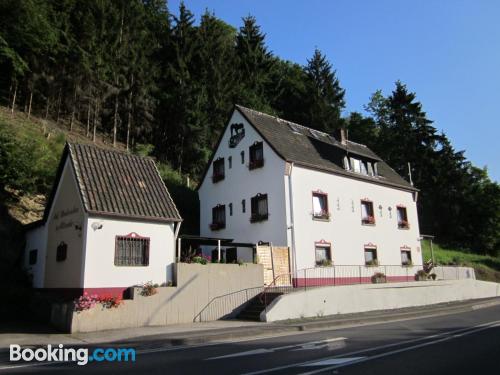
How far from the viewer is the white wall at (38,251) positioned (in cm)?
1948

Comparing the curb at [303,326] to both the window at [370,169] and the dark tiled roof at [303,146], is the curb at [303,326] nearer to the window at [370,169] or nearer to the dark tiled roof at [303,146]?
the dark tiled roof at [303,146]

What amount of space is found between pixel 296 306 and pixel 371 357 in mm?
9771

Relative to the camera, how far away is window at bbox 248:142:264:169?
1058 inches

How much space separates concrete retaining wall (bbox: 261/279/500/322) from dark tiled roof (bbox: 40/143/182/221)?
6.08m

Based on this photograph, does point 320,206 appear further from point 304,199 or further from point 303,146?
point 303,146

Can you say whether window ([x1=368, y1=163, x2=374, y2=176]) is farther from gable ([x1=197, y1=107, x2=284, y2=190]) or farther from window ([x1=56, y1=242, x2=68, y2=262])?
window ([x1=56, y1=242, x2=68, y2=262])

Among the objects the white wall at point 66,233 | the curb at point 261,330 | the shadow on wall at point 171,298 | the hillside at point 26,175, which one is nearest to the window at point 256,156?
the shadow on wall at point 171,298

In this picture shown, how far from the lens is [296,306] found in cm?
1906

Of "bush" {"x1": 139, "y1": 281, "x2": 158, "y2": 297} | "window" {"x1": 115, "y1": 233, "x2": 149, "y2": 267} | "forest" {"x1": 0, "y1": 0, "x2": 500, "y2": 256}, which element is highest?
"forest" {"x1": 0, "y1": 0, "x2": 500, "y2": 256}

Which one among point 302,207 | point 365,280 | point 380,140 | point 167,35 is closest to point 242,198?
point 302,207

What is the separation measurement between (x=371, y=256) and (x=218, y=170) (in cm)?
1191

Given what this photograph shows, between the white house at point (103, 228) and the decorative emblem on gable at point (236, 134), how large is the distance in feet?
32.3

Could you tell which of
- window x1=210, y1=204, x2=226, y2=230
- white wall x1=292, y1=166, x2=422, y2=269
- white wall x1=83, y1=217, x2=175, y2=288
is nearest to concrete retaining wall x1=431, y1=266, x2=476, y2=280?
white wall x1=292, y1=166, x2=422, y2=269

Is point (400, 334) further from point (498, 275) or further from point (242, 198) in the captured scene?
point (498, 275)
